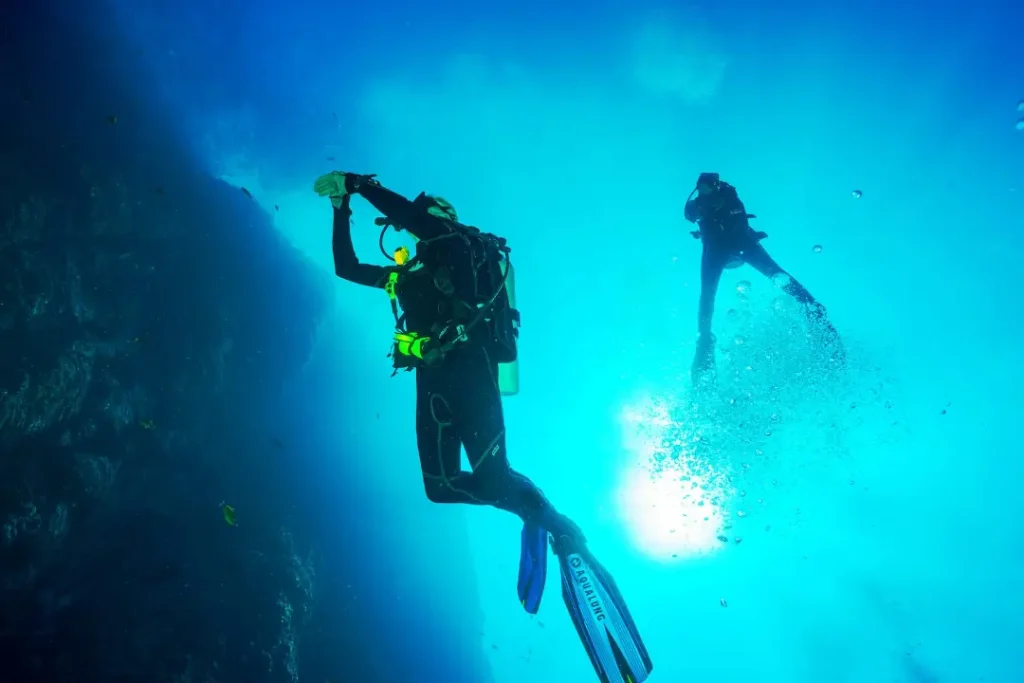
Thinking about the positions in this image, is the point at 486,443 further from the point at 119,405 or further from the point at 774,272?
the point at 119,405

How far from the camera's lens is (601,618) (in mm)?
5367

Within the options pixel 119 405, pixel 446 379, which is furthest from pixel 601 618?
pixel 119 405

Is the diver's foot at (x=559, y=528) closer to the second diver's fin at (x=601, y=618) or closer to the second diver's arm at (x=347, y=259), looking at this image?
the second diver's fin at (x=601, y=618)

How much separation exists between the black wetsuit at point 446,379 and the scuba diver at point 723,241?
23.6ft

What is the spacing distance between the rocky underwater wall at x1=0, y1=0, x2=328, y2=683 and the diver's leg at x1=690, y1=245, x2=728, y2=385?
10.4 metres

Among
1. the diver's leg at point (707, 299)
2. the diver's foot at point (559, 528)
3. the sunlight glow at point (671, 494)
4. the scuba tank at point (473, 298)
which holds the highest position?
the sunlight glow at point (671, 494)

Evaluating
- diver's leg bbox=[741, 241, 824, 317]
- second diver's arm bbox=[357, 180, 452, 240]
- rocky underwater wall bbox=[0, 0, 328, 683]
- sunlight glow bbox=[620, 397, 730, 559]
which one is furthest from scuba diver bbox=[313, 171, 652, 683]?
sunlight glow bbox=[620, 397, 730, 559]

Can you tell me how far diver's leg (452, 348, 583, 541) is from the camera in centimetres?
452

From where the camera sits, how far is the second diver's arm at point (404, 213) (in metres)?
3.97

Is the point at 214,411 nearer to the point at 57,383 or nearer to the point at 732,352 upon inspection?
the point at 57,383

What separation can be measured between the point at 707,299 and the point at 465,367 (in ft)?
26.0

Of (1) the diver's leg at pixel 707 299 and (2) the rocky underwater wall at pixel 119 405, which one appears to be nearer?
(2) the rocky underwater wall at pixel 119 405

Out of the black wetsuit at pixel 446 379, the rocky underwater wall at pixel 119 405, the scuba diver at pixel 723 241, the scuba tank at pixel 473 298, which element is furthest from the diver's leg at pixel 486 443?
the scuba diver at pixel 723 241

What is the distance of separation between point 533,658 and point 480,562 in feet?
44.2
